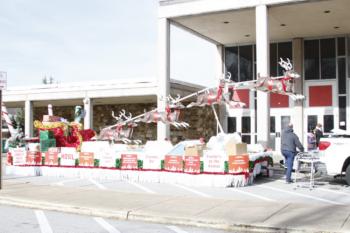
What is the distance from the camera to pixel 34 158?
17.6 meters

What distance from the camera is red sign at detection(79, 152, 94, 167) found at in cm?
1642

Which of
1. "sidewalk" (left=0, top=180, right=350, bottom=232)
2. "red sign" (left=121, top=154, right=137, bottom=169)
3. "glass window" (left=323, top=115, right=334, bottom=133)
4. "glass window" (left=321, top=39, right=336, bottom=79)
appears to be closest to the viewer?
"sidewalk" (left=0, top=180, right=350, bottom=232)

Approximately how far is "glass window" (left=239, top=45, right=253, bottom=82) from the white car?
65.1ft

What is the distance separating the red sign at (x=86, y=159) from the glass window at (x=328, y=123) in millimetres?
17810

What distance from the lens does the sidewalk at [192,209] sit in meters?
8.30

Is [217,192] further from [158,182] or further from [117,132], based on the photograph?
[117,132]

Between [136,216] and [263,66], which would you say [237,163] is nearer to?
[136,216]

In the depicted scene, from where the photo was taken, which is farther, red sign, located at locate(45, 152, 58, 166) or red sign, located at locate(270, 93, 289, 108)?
red sign, located at locate(270, 93, 289, 108)

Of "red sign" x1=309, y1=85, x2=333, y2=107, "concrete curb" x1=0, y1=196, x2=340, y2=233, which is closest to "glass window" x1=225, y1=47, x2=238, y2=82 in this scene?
"red sign" x1=309, y1=85, x2=333, y2=107

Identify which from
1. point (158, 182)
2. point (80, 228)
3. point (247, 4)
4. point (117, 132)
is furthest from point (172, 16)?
point (80, 228)

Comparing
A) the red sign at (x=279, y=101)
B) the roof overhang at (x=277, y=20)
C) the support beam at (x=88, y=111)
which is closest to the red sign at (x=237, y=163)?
the roof overhang at (x=277, y=20)

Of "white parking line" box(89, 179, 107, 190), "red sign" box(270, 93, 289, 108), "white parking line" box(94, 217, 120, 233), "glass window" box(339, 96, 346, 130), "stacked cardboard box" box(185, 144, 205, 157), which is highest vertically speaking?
"red sign" box(270, 93, 289, 108)

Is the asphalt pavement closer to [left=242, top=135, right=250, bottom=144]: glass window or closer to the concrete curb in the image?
the concrete curb

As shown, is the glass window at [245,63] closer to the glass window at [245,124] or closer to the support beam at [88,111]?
the glass window at [245,124]
